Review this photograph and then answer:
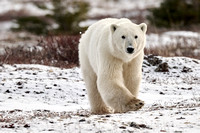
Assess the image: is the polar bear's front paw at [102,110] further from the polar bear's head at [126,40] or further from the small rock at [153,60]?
the small rock at [153,60]

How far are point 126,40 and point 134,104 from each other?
31.1 inches

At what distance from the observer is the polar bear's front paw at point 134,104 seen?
5.50 metres

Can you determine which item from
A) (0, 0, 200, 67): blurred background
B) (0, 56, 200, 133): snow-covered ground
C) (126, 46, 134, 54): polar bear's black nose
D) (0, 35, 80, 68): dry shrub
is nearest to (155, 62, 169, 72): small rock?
(0, 56, 200, 133): snow-covered ground

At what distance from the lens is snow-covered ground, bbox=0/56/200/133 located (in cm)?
458

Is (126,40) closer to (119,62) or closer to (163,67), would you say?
(119,62)

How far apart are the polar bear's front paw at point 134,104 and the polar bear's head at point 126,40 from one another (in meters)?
0.58

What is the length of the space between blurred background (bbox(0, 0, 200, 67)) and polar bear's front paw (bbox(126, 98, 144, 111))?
5.48m

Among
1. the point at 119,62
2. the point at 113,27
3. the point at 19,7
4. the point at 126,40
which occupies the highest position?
the point at 19,7

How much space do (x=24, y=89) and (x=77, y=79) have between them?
1.48 m

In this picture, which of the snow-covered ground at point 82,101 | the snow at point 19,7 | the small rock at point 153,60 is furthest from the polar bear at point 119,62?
the snow at point 19,7

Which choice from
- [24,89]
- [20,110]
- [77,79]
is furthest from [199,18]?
[20,110]

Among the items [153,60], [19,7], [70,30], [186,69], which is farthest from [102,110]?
[19,7]

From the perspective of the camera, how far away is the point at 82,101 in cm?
766

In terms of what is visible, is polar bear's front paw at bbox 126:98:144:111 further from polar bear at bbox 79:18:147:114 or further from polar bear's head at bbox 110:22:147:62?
polar bear's head at bbox 110:22:147:62
